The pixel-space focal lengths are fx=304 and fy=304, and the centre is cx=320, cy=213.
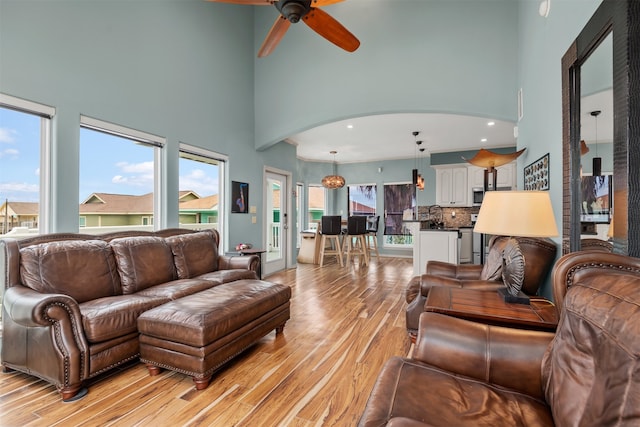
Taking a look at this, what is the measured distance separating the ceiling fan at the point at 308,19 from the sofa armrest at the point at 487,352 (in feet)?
7.55

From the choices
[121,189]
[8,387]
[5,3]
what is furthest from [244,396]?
[5,3]

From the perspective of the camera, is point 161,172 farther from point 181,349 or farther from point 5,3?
point 181,349

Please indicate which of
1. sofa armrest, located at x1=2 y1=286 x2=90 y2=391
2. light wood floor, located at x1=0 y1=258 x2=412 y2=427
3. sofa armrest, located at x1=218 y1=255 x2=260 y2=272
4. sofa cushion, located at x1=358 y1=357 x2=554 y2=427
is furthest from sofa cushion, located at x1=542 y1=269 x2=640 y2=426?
sofa armrest, located at x1=218 y1=255 x2=260 y2=272

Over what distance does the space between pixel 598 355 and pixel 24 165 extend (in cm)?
376

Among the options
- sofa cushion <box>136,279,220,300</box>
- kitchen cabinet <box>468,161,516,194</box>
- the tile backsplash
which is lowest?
sofa cushion <box>136,279,220,300</box>

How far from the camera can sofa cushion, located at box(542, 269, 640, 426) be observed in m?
0.80

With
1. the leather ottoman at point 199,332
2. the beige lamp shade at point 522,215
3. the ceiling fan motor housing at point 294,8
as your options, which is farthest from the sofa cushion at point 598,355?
the ceiling fan motor housing at point 294,8

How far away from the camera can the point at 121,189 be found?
329 centimetres

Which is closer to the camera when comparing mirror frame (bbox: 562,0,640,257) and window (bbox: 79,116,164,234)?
mirror frame (bbox: 562,0,640,257)

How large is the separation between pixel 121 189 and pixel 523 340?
3714mm

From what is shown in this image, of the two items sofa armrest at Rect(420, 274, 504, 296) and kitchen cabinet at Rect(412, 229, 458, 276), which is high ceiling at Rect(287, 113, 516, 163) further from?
sofa armrest at Rect(420, 274, 504, 296)

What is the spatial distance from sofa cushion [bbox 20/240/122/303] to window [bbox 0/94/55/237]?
0.42m

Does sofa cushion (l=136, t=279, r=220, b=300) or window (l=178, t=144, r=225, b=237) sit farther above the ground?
window (l=178, t=144, r=225, b=237)

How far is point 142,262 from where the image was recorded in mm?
2832
